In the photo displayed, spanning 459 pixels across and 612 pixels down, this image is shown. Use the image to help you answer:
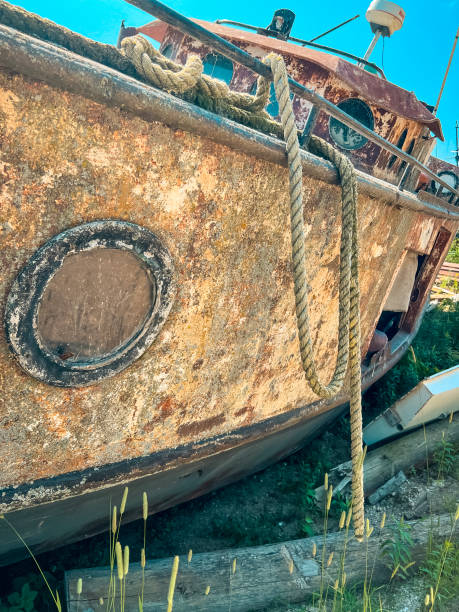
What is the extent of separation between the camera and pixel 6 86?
1.20 m

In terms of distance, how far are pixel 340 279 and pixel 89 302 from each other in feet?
3.62

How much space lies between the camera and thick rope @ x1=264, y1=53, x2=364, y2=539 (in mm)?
1637

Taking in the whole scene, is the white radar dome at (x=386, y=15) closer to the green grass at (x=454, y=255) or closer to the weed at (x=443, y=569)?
the weed at (x=443, y=569)

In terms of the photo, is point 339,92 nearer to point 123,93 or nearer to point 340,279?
point 340,279

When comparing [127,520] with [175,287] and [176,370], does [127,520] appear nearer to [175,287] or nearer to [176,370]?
[176,370]

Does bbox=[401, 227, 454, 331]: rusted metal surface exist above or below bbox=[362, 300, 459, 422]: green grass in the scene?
above

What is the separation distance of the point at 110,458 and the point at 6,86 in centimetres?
155

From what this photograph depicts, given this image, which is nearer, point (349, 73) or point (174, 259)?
point (174, 259)

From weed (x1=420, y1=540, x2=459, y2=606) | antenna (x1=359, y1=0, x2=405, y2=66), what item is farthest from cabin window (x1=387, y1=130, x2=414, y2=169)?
weed (x1=420, y1=540, x2=459, y2=606)

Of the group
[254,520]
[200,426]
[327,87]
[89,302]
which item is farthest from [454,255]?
[89,302]

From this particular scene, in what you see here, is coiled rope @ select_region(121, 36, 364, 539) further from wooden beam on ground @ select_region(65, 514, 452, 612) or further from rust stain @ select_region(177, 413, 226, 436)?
wooden beam on ground @ select_region(65, 514, 452, 612)

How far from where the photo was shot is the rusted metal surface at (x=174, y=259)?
1348 millimetres

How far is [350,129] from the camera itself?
4262 mm

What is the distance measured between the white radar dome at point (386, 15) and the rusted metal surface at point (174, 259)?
416 cm
